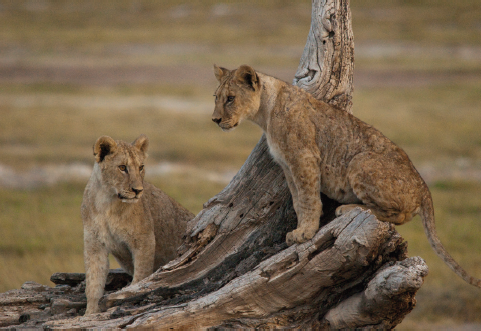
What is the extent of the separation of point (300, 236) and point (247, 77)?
1.84 meters

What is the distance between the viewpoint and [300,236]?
6414 mm

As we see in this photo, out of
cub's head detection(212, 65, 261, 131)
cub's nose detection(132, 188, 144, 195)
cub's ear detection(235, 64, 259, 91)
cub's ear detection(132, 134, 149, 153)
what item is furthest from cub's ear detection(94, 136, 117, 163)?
cub's ear detection(235, 64, 259, 91)

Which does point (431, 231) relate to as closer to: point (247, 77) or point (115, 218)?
point (247, 77)

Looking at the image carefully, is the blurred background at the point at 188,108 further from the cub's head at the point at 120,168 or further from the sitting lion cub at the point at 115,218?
the cub's head at the point at 120,168

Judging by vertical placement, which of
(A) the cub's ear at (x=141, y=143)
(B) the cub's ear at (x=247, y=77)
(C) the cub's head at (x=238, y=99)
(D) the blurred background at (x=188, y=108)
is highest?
(B) the cub's ear at (x=247, y=77)

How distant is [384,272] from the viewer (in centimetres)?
563

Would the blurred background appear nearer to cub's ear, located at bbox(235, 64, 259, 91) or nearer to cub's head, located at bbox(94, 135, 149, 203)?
cub's head, located at bbox(94, 135, 149, 203)

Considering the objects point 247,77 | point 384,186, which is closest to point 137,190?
point 247,77

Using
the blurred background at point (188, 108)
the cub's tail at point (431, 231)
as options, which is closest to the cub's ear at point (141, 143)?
the cub's tail at point (431, 231)

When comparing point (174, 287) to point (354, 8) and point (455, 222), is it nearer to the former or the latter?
point (455, 222)

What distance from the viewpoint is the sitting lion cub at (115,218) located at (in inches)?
273

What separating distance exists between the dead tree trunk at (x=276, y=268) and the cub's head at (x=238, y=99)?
2.26 ft

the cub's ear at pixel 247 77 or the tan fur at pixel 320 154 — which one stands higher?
the cub's ear at pixel 247 77

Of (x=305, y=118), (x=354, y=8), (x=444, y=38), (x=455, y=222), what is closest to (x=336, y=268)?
(x=305, y=118)
